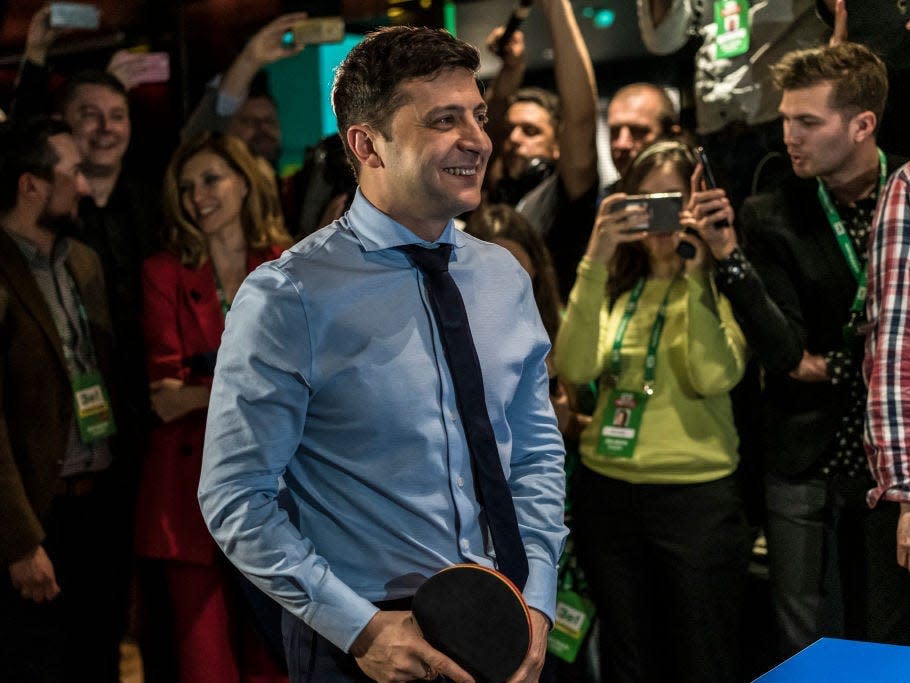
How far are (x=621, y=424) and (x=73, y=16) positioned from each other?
2.55 meters

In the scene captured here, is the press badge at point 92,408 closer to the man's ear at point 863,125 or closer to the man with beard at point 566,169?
the man with beard at point 566,169

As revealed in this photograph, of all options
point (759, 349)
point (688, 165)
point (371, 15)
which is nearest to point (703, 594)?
point (759, 349)

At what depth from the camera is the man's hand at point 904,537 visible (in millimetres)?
2377

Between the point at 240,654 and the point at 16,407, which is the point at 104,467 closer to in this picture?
the point at 16,407

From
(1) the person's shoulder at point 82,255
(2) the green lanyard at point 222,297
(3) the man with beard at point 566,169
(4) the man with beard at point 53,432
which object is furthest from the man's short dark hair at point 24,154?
(3) the man with beard at point 566,169

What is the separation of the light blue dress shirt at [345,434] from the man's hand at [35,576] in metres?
1.43

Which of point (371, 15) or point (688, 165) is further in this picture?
point (371, 15)

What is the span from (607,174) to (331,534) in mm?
5793

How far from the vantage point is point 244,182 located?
336 centimetres

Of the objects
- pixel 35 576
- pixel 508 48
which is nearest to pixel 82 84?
pixel 508 48

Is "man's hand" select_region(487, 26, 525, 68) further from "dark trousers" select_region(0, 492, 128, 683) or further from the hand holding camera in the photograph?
"dark trousers" select_region(0, 492, 128, 683)

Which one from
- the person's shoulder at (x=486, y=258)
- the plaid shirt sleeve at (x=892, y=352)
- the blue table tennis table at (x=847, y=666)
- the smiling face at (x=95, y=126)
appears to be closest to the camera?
the blue table tennis table at (x=847, y=666)

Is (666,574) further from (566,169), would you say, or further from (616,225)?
(566,169)

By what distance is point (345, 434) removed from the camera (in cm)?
171
